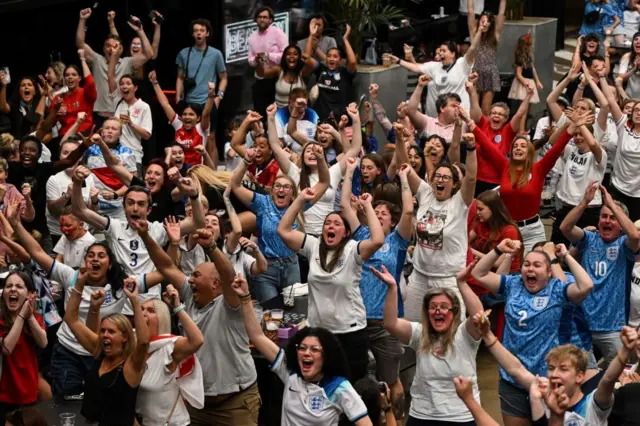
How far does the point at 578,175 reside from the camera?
12.0m

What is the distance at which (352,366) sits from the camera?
902 centimetres

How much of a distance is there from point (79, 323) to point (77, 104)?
5812 millimetres

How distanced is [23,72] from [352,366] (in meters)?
7.80

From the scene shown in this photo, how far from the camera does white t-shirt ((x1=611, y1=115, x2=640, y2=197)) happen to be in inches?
486

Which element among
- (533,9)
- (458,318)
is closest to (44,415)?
(458,318)

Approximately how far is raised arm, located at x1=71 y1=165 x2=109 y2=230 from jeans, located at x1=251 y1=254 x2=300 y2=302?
135 centimetres

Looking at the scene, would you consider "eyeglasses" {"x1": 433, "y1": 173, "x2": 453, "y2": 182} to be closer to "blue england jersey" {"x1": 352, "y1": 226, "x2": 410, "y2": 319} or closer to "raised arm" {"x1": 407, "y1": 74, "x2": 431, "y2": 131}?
"blue england jersey" {"x1": 352, "y1": 226, "x2": 410, "y2": 319}

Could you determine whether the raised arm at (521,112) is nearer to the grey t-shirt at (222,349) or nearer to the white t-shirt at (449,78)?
the white t-shirt at (449,78)

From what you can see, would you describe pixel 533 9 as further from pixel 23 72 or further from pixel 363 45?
pixel 23 72

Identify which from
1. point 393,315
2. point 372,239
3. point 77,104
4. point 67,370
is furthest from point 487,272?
point 77,104

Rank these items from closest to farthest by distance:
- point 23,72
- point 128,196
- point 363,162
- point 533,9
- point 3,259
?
1. point 128,196
2. point 3,259
3. point 363,162
4. point 23,72
5. point 533,9

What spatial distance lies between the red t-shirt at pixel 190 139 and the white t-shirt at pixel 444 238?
399cm

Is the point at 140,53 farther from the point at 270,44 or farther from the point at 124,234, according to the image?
the point at 124,234

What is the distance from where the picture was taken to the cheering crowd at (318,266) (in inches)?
313
